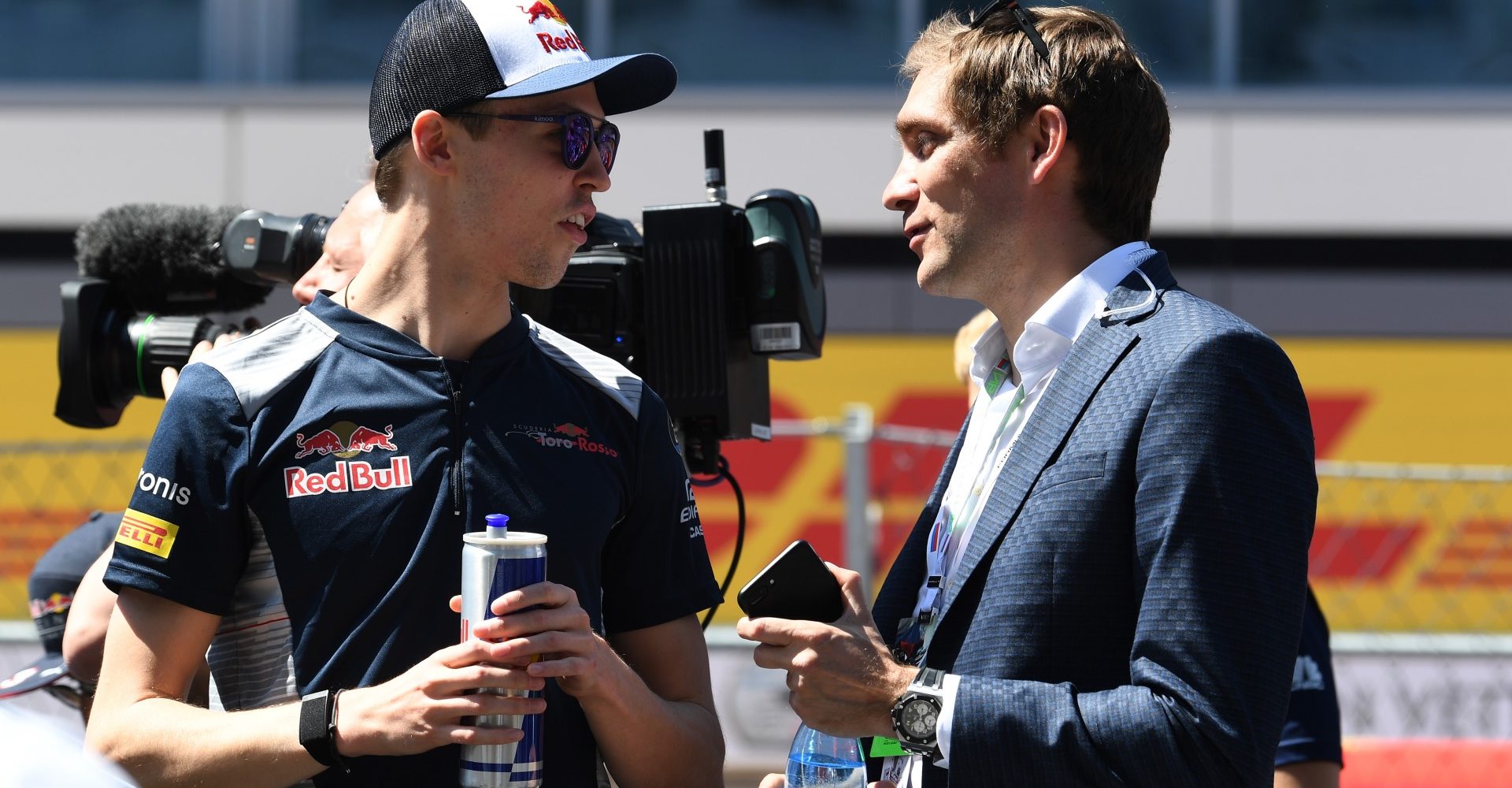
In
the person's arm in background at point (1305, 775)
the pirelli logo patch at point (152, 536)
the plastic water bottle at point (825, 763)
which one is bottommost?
the person's arm in background at point (1305, 775)

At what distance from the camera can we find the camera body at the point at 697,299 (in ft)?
9.12

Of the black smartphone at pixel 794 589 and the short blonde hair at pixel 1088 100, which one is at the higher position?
the short blonde hair at pixel 1088 100

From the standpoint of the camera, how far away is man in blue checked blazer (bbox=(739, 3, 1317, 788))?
5.82 feet

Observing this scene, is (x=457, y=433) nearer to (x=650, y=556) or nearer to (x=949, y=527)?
(x=650, y=556)

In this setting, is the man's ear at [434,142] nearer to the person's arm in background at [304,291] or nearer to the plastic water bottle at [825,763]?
the person's arm in background at [304,291]

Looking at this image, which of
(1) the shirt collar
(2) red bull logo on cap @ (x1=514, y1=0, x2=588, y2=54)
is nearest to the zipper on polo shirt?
(2) red bull logo on cap @ (x1=514, y1=0, x2=588, y2=54)

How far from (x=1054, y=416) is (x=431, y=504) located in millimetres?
834

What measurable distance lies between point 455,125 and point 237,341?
0.42m

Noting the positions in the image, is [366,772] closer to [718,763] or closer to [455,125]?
[718,763]

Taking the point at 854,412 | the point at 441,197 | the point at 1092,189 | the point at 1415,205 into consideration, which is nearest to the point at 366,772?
the point at 441,197

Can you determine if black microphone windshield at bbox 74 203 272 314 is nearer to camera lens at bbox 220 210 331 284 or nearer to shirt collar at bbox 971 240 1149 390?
camera lens at bbox 220 210 331 284

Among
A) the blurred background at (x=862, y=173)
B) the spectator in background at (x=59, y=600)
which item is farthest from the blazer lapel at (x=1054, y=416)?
the blurred background at (x=862, y=173)

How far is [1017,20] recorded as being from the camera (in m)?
2.19

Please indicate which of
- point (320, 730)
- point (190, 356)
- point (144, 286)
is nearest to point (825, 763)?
point (320, 730)
